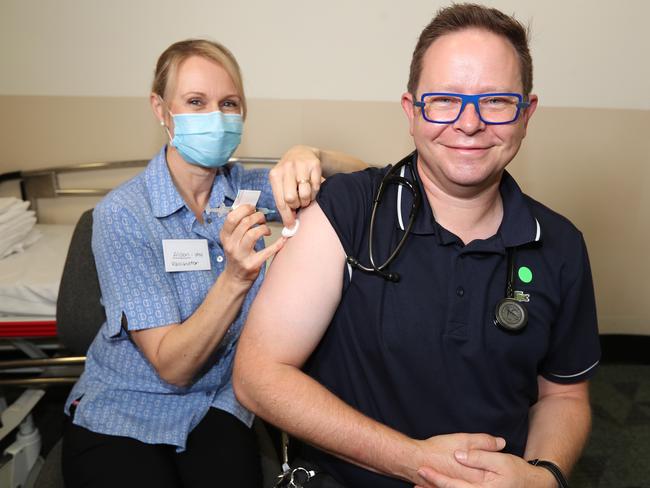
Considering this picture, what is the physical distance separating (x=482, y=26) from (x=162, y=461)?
127cm

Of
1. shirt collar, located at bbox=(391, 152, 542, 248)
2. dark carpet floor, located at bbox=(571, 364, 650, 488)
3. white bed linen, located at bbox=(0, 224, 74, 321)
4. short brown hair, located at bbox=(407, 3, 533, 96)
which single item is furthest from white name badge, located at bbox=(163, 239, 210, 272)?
dark carpet floor, located at bbox=(571, 364, 650, 488)

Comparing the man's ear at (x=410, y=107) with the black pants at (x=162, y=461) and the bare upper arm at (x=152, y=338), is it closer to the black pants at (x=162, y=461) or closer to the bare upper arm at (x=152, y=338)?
the bare upper arm at (x=152, y=338)

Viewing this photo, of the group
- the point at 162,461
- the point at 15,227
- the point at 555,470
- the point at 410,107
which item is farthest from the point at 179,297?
the point at 15,227

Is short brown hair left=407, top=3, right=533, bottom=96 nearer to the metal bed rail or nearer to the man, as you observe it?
the man

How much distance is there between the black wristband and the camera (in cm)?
107

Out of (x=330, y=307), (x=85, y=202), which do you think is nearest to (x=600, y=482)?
(x=330, y=307)

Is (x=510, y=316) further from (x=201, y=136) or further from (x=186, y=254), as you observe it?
(x=201, y=136)

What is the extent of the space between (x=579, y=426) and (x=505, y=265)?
0.44m

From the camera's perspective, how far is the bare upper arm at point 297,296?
1043mm

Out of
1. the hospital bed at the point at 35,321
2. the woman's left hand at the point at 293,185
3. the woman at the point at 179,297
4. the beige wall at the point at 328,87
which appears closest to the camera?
the woman's left hand at the point at 293,185

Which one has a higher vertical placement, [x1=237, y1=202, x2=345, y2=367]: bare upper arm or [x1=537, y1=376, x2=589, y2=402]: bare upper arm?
[x1=237, y1=202, x2=345, y2=367]: bare upper arm

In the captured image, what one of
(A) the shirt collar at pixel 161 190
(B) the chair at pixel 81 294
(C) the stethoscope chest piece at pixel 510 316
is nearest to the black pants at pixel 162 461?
(B) the chair at pixel 81 294

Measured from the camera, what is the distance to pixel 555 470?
3.54 feet

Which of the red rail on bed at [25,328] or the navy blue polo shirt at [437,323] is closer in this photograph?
the navy blue polo shirt at [437,323]
